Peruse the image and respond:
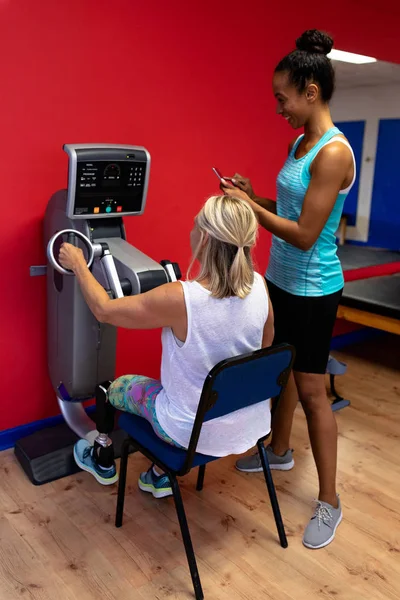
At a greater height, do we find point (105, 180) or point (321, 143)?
point (321, 143)

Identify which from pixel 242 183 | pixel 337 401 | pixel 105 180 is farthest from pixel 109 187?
pixel 337 401

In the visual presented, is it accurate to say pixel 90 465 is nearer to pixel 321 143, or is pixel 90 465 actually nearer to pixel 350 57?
pixel 321 143

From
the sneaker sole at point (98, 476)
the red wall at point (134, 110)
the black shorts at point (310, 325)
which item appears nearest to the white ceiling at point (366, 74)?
the red wall at point (134, 110)

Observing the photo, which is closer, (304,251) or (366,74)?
(304,251)

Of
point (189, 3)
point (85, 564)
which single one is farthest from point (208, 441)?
point (189, 3)

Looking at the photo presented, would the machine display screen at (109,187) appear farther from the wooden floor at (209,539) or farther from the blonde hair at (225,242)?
the wooden floor at (209,539)

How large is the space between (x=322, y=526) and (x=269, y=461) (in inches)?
19.8

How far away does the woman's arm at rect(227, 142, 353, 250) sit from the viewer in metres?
1.93

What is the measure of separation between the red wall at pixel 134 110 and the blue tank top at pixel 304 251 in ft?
2.97

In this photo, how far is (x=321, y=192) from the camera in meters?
1.95

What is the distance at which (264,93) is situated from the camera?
3209 millimetres

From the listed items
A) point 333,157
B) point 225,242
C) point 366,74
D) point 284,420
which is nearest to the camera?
point 225,242

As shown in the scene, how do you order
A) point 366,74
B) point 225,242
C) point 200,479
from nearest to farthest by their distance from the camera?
point 225,242, point 200,479, point 366,74

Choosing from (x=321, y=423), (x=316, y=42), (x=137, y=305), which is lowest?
(x=321, y=423)
